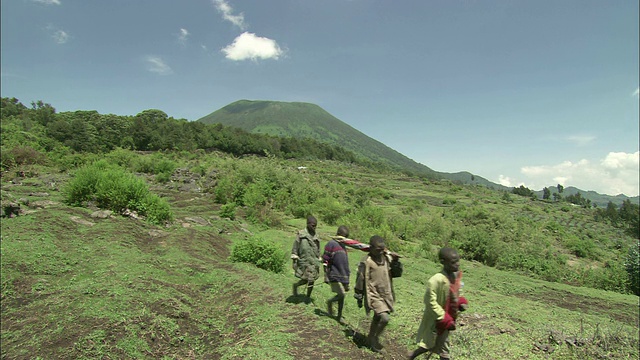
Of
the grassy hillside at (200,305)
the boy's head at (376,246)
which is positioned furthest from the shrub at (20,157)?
the boy's head at (376,246)

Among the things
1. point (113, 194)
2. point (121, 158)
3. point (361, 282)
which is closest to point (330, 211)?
point (113, 194)

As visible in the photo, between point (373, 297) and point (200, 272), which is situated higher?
point (373, 297)

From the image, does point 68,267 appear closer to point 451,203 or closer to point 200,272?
point 200,272

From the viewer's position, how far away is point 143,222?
954cm

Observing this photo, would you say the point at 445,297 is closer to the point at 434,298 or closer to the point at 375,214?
the point at 434,298

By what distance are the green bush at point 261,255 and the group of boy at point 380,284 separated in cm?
203

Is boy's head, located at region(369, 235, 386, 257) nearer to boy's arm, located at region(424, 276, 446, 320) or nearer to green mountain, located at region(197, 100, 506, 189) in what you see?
boy's arm, located at region(424, 276, 446, 320)

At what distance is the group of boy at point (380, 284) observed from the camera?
11.3ft

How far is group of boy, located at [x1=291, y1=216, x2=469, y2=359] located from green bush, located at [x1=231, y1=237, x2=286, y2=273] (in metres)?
2.03

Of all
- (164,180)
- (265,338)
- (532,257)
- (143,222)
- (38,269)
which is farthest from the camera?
(164,180)

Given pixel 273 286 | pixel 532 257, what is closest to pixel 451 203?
pixel 532 257

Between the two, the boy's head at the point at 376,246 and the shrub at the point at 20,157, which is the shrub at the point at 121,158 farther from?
the boy's head at the point at 376,246

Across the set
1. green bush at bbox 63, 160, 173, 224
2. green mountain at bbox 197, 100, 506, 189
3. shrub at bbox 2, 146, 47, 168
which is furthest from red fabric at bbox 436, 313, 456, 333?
green mountain at bbox 197, 100, 506, 189

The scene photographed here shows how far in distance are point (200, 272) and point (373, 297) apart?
4.54 m
